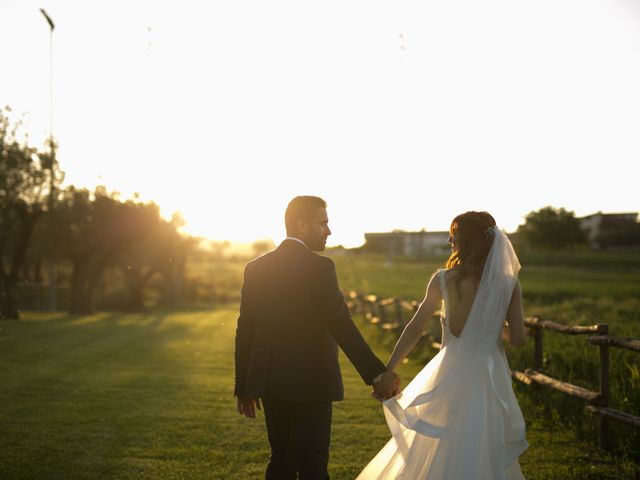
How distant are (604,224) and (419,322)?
6433cm

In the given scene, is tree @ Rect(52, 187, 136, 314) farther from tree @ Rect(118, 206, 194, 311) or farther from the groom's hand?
the groom's hand

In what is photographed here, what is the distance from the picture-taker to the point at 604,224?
62.7 meters

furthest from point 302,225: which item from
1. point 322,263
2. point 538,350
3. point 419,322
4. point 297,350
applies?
point 538,350

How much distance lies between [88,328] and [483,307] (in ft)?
72.9

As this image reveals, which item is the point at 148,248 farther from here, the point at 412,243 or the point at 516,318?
the point at 412,243

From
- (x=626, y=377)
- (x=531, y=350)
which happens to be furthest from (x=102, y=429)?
(x=531, y=350)

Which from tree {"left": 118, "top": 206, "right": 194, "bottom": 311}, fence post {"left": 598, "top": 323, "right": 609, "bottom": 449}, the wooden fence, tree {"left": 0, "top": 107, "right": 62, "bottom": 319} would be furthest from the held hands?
tree {"left": 118, "top": 206, "right": 194, "bottom": 311}

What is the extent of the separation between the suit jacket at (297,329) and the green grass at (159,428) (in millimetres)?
2599

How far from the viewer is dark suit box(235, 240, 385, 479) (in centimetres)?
404

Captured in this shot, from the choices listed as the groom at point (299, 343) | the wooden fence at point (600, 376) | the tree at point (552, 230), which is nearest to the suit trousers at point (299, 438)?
the groom at point (299, 343)

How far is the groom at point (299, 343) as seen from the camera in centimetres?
404

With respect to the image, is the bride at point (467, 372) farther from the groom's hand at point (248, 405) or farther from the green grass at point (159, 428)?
the green grass at point (159, 428)

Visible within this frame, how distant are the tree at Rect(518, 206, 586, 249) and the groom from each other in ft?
235

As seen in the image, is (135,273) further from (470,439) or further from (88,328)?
(470,439)
